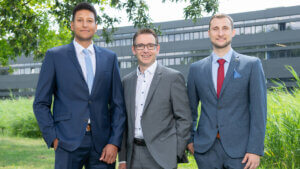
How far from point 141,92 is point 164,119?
0.37 m

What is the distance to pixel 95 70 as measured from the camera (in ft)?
10.6

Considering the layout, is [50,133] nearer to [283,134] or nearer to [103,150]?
[103,150]

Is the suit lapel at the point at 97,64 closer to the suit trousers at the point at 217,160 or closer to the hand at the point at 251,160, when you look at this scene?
the suit trousers at the point at 217,160

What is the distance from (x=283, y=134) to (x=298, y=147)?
33 centimetres

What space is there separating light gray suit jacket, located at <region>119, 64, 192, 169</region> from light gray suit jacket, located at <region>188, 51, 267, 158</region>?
0.62 ft

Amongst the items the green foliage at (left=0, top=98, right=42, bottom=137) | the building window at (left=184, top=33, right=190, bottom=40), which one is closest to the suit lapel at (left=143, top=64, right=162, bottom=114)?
the green foliage at (left=0, top=98, right=42, bottom=137)

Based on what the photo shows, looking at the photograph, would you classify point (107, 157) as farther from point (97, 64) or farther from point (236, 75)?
point (236, 75)

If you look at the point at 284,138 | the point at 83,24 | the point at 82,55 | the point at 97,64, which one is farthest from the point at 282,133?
the point at 83,24

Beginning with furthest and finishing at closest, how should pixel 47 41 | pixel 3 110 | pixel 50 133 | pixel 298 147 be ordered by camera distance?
pixel 3 110, pixel 47 41, pixel 298 147, pixel 50 133

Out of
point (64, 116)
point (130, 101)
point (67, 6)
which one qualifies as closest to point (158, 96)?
point (130, 101)

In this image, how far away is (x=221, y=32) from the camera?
10.3ft

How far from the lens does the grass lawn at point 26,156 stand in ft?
27.8

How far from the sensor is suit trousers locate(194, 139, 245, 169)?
9.68ft

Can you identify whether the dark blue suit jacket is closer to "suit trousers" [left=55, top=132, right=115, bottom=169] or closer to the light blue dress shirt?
"suit trousers" [left=55, top=132, right=115, bottom=169]
